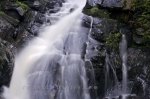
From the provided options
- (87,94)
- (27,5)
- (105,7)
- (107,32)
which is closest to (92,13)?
(105,7)

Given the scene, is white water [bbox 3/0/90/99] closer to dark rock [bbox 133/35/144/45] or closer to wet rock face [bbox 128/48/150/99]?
wet rock face [bbox 128/48/150/99]

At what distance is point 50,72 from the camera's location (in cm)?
1243

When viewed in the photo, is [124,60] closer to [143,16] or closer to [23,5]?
[143,16]

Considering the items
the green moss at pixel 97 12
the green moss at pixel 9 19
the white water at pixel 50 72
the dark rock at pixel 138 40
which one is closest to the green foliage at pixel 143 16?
the dark rock at pixel 138 40

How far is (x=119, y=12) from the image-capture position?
48.0 feet

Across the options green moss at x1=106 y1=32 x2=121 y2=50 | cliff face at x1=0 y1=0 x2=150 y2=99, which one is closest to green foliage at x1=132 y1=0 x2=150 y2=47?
cliff face at x1=0 y1=0 x2=150 y2=99

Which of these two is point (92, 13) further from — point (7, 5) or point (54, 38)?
point (7, 5)

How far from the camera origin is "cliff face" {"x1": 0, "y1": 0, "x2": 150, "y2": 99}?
1252 cm

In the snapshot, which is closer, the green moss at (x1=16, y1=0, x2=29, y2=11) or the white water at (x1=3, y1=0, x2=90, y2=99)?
the white water at (x1=3, y1=0, x2=90, y2=99)

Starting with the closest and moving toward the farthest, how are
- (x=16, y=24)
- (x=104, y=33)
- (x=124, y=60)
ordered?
(x=124, y=60) < (x=104, y=33) < (x=16, y=24)

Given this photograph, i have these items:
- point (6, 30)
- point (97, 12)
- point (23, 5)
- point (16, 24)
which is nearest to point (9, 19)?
point (16, 24)

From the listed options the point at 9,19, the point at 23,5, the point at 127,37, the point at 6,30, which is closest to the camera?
the point at 6,30

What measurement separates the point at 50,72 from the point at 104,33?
2725 millimetres

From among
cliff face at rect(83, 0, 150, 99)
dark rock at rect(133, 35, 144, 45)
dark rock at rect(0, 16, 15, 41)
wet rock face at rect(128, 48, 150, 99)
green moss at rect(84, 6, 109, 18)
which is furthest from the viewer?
green moss at rect(84, 6, 109, 18)
